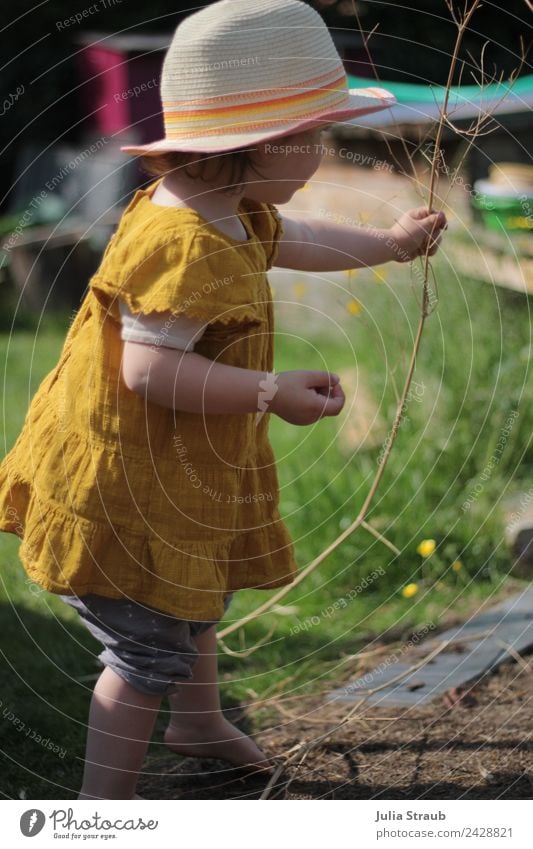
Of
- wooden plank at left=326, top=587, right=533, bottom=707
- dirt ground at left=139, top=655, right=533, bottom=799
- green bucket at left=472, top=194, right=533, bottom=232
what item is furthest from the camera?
green bucket at left=472, top=194, right=533, bottom=232

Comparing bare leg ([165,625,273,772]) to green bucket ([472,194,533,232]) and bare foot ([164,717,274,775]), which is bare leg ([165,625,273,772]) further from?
green bucket ([472,194,533,232])

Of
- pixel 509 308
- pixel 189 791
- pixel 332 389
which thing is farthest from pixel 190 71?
pixel 509 308

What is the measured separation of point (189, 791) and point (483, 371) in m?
1.36

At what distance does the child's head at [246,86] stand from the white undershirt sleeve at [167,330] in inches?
8.0

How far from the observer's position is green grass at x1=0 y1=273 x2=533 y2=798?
190 centimetres

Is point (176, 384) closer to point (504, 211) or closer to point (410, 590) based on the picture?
point (410, 590)

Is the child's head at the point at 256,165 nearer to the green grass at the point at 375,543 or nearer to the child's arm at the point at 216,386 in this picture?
the child's arm at the point at 216,386

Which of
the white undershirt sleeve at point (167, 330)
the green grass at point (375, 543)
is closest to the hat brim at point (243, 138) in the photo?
the white undershirt sleeve at point (167, 330)

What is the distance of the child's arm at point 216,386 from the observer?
1.28 metres

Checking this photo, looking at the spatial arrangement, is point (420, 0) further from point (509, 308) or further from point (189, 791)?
point (189, 791)

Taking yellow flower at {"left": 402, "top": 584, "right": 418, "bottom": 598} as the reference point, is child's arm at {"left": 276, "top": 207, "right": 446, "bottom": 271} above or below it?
above

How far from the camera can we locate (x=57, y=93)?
5578 millimetres

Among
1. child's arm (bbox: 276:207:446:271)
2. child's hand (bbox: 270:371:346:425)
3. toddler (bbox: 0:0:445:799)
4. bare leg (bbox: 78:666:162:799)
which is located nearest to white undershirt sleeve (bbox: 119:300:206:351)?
toddler (bbox: 0:0:445:799)

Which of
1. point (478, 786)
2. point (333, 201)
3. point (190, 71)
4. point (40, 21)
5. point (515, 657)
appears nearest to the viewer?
point (190, 71)
